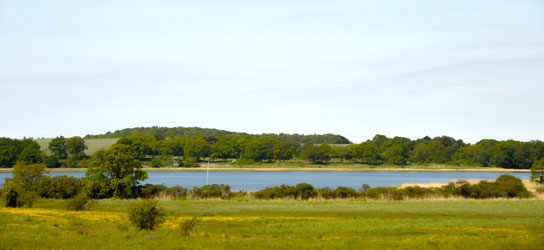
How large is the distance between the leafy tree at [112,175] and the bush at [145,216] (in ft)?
105

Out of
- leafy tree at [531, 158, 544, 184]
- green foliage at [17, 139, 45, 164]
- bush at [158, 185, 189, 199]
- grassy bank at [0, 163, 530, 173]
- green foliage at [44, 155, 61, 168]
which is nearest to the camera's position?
bush at [158, 185, 189, 199]

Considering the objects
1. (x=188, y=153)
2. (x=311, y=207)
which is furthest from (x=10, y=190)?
(x=188, y=153)

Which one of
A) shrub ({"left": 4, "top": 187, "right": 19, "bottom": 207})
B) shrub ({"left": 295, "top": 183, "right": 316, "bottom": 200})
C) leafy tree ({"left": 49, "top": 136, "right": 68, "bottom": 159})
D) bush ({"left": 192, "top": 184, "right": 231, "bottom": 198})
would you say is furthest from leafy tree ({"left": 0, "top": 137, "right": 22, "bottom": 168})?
shrub ({"left": 4, "top": 187, "right": 19, "bottom": 207})

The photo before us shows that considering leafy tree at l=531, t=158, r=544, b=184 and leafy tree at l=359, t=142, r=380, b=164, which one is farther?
leafy tree at l=359, t=142, r=380, b=164

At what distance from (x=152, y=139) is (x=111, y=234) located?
17184 centimetres

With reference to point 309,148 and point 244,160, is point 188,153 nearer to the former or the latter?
point 244,160

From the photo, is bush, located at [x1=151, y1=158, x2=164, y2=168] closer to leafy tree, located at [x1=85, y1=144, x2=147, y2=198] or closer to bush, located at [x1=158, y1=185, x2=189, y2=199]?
leafy tree, located at [x1=85, y1=144, x2=147, y2=198]

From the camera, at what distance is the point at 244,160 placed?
18112 cm

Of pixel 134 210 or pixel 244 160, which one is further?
pixel 244 160

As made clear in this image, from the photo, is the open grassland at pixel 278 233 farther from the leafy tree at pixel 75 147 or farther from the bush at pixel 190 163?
the leafy tree at pixel 75 147

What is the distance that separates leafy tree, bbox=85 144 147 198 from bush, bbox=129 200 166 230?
105 ft

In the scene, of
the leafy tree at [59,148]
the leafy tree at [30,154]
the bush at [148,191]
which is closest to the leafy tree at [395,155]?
the leafy tree at [59,148]

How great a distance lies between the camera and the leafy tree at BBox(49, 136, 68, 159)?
162 m

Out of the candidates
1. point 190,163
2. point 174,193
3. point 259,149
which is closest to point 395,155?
point 259,149
